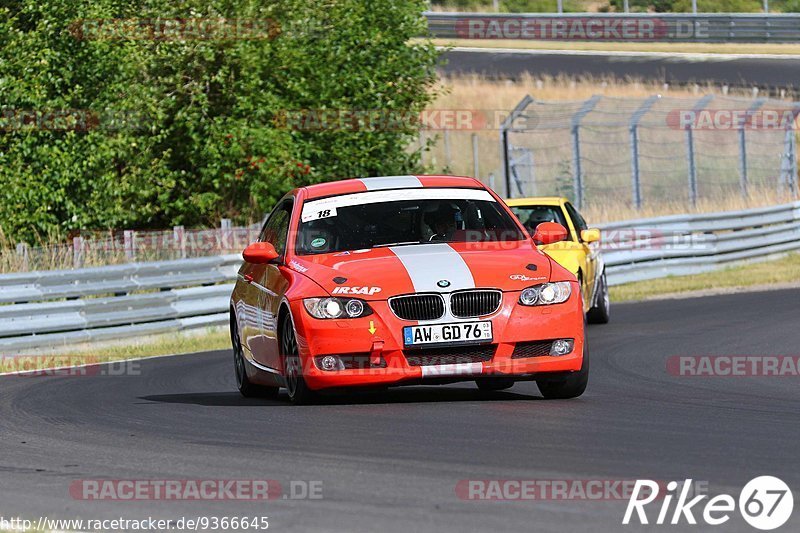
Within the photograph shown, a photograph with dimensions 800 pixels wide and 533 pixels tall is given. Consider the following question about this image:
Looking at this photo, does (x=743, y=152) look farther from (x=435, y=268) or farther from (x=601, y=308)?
(x=435, y=268)

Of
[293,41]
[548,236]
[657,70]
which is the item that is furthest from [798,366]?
[657,70]

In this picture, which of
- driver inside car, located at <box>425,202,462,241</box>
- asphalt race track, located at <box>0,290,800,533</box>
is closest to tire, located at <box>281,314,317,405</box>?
asphalt race track, located at <box>0,290,800,533</box>

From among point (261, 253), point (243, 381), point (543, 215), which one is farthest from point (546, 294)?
point (543, 215)

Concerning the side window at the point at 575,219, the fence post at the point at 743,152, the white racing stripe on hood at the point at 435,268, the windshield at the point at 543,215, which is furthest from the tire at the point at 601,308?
the fence post at the point at 743,152

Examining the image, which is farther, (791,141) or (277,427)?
(791,141)

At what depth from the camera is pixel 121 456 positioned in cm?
827

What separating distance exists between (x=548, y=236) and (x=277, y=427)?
2.74 meters

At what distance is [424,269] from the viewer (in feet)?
32.0

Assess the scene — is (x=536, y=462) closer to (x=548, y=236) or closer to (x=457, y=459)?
(x=457, y=459)

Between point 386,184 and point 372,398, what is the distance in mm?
1633

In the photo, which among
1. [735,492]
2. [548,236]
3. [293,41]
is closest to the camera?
[735,492]

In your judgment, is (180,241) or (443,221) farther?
(180,241)

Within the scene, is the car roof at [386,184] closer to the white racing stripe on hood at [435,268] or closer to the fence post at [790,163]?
the white racing stripe on hood at [435,268]

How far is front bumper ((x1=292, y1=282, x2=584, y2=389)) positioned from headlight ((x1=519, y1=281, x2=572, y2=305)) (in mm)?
42
